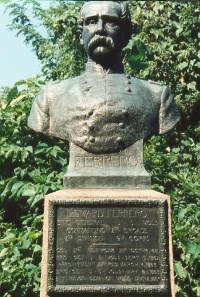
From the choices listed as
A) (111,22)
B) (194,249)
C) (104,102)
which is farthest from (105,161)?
(194,249)

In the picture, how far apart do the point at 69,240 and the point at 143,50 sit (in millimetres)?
3824

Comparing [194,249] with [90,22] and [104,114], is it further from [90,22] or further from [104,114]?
[90,22]

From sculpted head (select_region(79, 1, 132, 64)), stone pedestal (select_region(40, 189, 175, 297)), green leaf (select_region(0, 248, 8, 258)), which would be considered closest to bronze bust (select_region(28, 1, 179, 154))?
sculpted head (select_region(79, 1, 132, 64))

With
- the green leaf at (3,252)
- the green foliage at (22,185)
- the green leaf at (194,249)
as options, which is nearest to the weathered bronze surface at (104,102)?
the green leaf at (194,249)

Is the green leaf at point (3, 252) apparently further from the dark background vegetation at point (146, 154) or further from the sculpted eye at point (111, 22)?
the sculpted eye at point (111, 22)

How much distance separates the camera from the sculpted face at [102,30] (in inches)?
162

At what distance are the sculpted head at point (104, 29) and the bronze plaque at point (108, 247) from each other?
3.80ft

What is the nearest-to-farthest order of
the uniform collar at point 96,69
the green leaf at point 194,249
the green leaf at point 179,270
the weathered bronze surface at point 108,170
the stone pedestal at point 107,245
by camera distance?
the stone pedestal at point 107,245 → the weathered bronze surface at point 108,170 → the uniform collar at point 96,69 → the green leaf at point 194,249 → the green leaf at point 179,270

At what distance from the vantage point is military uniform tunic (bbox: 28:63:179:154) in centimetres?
397

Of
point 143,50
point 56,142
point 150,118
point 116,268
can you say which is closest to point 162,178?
point 56,142

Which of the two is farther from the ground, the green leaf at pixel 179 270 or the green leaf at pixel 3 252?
the green leaf at pixel 3 252

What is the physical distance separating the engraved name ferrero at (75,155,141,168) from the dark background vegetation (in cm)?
131

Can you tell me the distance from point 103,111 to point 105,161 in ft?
1.20

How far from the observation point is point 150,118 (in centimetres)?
408
